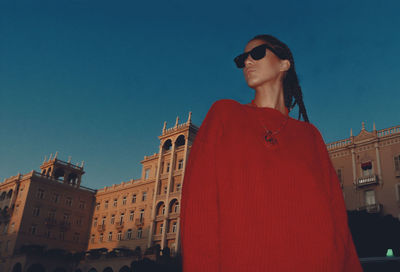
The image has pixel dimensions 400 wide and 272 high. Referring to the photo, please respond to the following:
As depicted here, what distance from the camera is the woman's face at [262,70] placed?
2.51 meters

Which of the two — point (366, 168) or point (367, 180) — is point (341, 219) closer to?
point (367, 180)

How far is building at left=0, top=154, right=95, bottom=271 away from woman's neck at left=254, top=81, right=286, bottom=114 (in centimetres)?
4382

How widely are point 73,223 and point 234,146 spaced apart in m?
48.8

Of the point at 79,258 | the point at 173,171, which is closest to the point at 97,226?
the point at 79,258

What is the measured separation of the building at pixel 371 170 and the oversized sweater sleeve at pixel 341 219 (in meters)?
26.0

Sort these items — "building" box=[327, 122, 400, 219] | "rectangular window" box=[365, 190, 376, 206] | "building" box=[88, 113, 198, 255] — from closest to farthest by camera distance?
"building" box=[327, 122, 400, 219], "rectangular window" box=[365, 190, 376, 206], "building" box=[88, 113, 198, 255]

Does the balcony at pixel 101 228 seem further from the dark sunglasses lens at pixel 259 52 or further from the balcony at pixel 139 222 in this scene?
the dark sunglasses lens at pixel 259 52

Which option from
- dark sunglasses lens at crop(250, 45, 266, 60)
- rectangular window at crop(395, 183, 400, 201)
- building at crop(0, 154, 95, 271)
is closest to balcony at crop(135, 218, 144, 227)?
building at crop(0, 154, 95, 271)

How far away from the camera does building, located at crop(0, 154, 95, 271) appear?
42.1 metres

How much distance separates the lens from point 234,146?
6.68 feet

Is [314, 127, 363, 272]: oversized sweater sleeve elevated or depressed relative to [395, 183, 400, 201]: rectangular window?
depressed

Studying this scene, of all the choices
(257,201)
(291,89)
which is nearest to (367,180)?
(291,89)

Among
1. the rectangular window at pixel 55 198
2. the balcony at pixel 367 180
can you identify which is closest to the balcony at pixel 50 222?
the rectangular window at pixel 55 198

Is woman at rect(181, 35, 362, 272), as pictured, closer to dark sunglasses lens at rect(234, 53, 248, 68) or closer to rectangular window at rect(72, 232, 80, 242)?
Answer: dark sunglasses lens at rect(234, 53, 248, 68)
